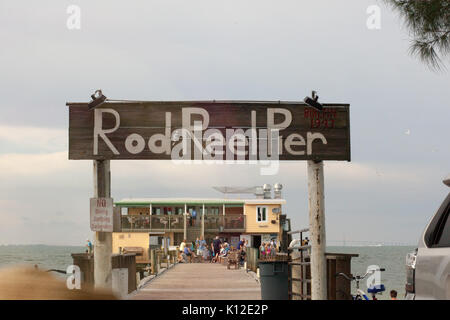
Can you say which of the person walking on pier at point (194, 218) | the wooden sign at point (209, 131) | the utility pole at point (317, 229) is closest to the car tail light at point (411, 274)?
the utility pole at point (317, 229)

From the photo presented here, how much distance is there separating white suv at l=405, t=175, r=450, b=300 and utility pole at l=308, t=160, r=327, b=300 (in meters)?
7.63

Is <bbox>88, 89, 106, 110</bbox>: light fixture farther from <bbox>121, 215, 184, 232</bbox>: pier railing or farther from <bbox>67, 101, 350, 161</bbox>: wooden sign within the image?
<bbox>121, 215, 184, 232</bbox>: pier railing

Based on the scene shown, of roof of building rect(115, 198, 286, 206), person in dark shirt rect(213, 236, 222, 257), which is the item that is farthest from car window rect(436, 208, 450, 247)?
roof of building rect(115, 198, 286, 206)

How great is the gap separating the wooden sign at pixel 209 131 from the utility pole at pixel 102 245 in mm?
283

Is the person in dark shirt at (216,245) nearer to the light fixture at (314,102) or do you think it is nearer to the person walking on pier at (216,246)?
the person walking on pier at (216,246)

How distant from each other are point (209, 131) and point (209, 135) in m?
0.08

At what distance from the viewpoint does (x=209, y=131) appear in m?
13.0

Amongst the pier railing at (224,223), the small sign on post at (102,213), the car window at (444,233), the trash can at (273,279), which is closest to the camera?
the car window at (444,233)

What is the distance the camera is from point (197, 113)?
1310 cm

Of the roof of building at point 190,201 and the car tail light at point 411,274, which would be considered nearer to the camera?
the car tail light at point 411,274

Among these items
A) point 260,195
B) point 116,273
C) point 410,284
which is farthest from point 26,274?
point 260,195

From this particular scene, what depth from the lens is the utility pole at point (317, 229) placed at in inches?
491

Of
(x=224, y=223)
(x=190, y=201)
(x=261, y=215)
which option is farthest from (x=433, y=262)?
(x=190, y=201)

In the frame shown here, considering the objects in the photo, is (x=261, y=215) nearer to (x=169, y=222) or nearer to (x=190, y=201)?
(x=190, y=201)
